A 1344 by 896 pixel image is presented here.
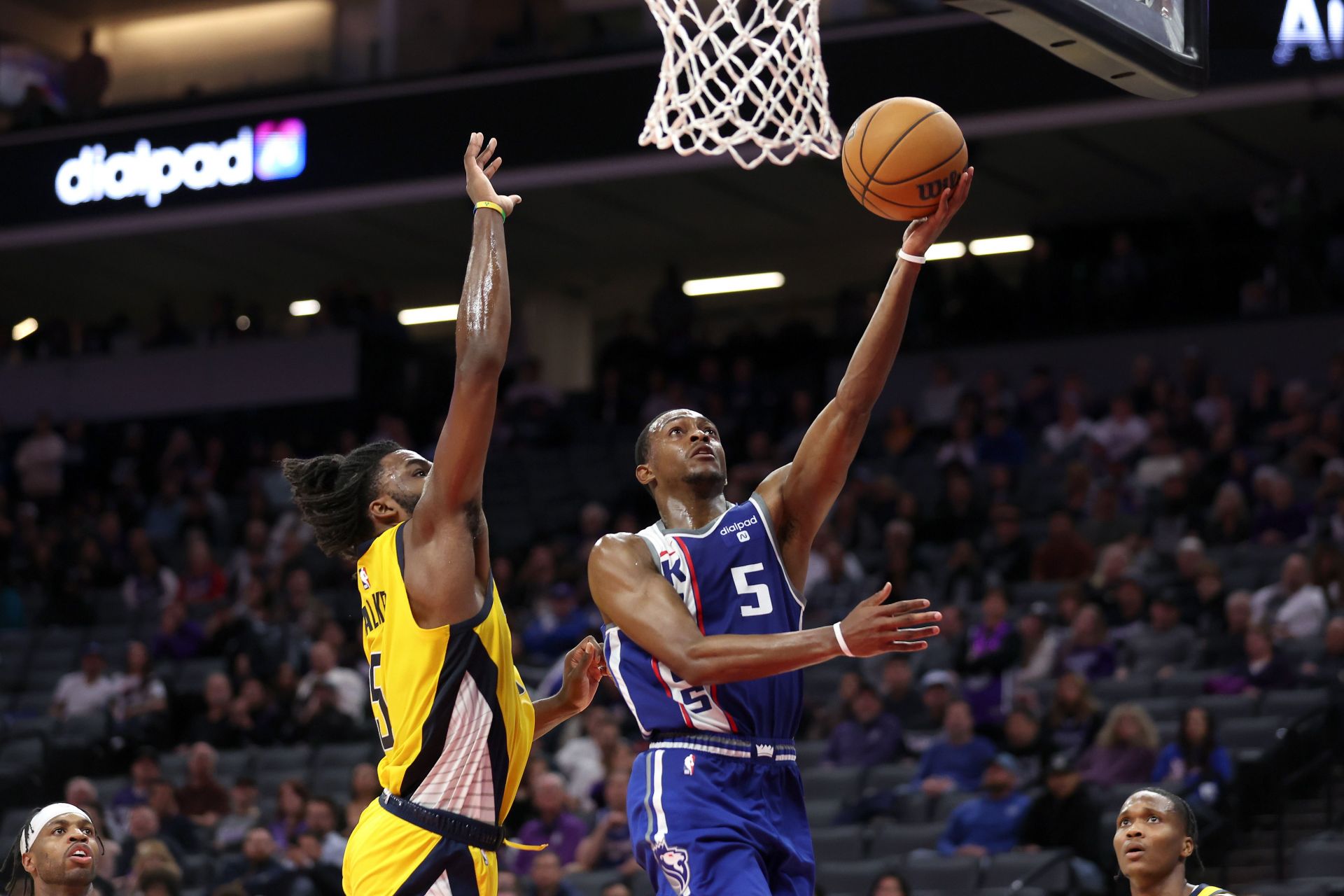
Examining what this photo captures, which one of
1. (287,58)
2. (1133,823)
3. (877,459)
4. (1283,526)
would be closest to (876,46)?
(877,459)

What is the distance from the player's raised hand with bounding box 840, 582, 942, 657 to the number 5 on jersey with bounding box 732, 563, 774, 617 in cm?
75

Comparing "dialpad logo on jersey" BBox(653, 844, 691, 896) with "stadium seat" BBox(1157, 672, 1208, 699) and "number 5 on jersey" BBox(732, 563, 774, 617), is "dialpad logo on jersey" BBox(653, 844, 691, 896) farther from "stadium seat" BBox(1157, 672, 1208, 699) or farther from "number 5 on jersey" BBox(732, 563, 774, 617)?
"stadium seat" BBox(1157, 672, 1208, 699)

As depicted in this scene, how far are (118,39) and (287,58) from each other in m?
4.36

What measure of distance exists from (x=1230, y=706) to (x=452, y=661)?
7.16 meters

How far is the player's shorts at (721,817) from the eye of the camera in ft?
15.0

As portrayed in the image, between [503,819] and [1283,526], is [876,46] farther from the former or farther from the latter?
[503,819]

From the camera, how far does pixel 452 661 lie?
436 centimetres

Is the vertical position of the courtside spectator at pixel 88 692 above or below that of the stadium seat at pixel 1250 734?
above

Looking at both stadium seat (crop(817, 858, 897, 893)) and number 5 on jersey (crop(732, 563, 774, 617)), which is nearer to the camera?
number 5 on jersey (crop(732, 563, 774, 617))

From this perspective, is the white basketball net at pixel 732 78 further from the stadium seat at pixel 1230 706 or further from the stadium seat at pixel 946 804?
the stadium seat at pixel 1230 706

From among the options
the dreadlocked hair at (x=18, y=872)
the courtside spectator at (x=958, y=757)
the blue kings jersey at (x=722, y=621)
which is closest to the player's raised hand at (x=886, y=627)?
the blue kings jersey at (x=722, y=621)

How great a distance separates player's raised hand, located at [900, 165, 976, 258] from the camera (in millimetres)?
4977

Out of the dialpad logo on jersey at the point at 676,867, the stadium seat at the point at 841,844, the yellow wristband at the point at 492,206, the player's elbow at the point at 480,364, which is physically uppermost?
the yellow wristband at the point at 492,206

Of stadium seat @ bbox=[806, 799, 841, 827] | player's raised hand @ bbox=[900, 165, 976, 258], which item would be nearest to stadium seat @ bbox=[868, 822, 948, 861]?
stadium seat @ bbox=[806, 799, 841, 827]
